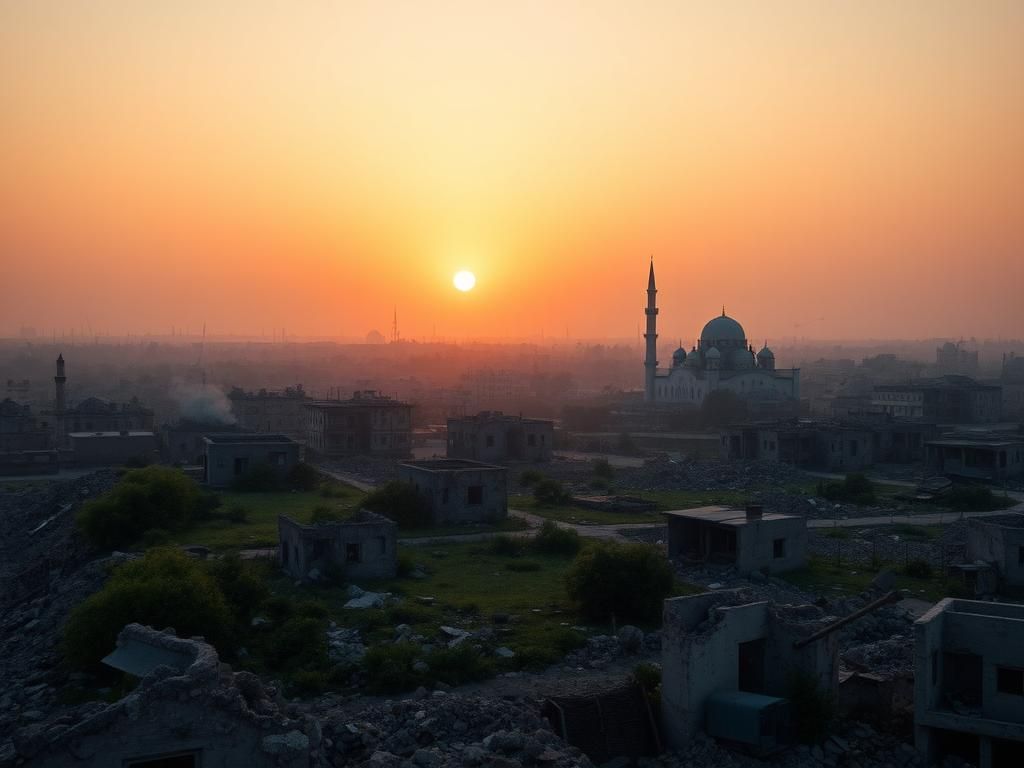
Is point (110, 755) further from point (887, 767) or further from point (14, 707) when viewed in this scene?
point (887, 767)

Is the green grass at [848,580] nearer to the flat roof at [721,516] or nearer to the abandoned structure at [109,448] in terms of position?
the flat roof at [721,516]

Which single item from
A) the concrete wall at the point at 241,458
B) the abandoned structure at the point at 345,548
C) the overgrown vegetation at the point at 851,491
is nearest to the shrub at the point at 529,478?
the concrete wall at the point at 241,458

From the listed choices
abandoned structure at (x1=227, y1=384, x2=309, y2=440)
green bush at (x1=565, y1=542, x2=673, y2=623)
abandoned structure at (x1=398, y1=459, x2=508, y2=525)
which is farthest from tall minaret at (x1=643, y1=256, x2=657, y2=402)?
green bush at (x1=565, y1=542, x2=673, y2=623)

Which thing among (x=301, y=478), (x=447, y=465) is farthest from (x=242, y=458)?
(x=447, y=465)

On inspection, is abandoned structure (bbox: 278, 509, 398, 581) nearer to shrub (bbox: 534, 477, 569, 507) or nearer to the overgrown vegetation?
shrub (bbox: 534, 477, 569, 507)

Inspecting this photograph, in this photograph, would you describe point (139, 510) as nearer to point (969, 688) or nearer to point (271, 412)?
point (969, 688)

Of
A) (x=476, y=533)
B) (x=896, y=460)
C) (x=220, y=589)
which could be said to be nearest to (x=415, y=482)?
(x=476, y=533)
